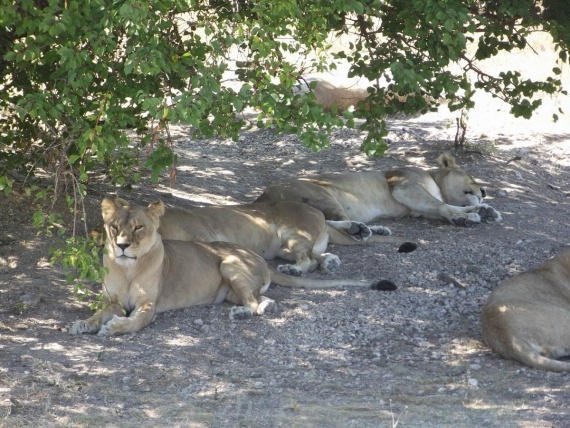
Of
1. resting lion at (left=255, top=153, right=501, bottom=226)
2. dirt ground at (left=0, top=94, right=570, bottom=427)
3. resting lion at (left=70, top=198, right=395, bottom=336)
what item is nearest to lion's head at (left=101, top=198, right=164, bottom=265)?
resting lion at (left=70, top=198, right=395, bottom=336)

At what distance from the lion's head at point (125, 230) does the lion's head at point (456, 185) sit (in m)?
4.72

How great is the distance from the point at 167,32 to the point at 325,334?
216cm

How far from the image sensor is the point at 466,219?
9562 mm

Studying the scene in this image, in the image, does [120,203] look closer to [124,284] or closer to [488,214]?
[124,284]

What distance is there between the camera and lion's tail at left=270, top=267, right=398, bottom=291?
7236 mm

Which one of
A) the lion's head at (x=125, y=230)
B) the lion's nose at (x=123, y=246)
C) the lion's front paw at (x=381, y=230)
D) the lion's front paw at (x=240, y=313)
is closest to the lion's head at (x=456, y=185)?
the lion's front paw at (x=381, y=230)

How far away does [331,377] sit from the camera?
5.66 m

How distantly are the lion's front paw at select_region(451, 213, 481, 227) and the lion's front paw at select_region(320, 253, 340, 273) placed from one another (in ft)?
6.62

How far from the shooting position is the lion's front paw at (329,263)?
26.2 feet

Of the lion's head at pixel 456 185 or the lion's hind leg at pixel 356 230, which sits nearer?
the lion's hind leg at pixel 356 230

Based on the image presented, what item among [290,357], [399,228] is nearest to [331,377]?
[290,357]

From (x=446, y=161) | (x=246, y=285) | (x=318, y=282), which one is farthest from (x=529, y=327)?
(x=446, y=161)

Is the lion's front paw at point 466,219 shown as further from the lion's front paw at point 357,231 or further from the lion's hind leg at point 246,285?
the lion's hind leg at point 246,285

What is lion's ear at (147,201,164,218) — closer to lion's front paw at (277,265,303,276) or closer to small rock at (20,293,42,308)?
small rock at (20,293,42,308)
